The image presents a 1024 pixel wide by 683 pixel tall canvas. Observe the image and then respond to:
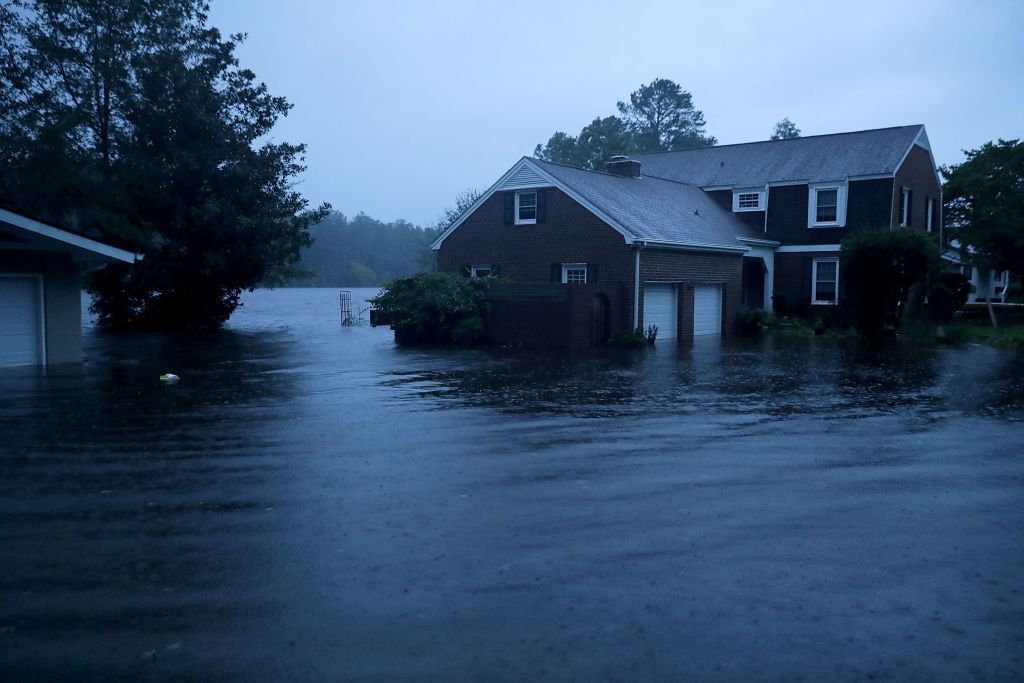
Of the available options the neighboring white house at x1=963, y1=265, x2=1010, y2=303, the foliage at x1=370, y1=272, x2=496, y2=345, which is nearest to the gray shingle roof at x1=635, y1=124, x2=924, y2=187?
the neighboring white house at x1=963, y1=265, x2=1010, y2=303

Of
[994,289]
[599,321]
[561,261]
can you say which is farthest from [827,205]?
[994,289]

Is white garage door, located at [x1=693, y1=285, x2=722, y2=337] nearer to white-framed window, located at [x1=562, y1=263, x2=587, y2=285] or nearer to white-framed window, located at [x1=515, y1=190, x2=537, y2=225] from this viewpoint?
white-framed window, located at [x1=562, y1=263, x2=587, y2=285]

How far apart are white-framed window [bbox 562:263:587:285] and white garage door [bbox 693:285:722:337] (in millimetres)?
3942

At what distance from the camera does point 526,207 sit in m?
28.5

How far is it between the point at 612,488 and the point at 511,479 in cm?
100

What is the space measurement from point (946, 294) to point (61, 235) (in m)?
30.0

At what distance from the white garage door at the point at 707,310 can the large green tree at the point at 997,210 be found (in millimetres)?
8950

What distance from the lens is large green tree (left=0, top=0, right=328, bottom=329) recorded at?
3038 centimetres

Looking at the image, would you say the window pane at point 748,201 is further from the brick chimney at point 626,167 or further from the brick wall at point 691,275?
the brick chimney at point 626,167

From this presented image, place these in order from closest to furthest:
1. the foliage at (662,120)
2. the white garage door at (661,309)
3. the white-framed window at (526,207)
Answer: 1. the white garage door at (661,309)
2. the white-framed window at (526,207)
3. the foliage at (662,120)

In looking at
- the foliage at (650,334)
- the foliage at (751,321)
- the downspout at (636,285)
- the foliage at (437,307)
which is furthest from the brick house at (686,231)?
the foliage at (437,307)

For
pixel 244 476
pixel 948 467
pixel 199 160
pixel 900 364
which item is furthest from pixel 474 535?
pixel 199 160

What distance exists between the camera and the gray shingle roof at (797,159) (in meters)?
33.1

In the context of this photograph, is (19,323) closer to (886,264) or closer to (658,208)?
(658,208)
